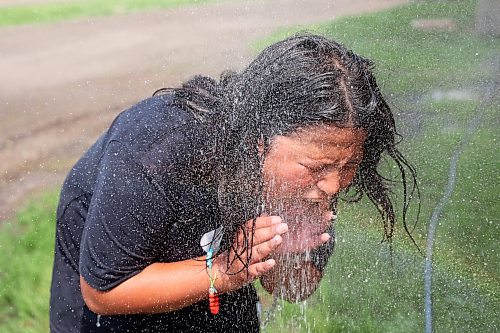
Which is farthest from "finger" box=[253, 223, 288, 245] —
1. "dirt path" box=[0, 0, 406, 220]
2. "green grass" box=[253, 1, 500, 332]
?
"dirt path" box=[0, 0, 406, 220]

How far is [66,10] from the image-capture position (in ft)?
29.5

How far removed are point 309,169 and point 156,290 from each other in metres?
0.45

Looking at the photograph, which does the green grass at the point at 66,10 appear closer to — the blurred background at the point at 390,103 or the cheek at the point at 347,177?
the blurred background at the point at 390,103

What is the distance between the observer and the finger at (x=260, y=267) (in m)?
1.95

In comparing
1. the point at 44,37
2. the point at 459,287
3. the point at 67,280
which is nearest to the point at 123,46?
the point at 44,37

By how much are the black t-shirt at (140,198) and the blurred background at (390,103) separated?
3.15 feet

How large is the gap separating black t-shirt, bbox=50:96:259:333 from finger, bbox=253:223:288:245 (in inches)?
5.0

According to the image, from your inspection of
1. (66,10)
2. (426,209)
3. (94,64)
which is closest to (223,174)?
(426,209)

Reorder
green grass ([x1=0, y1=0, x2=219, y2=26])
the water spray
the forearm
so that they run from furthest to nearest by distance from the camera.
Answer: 1. green grass ([x1=0, y1=0, x2=219, y2=26])
2. the water spray
3. the forearm

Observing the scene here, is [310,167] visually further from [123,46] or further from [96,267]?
[123,46]

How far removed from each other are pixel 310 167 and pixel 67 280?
0.74 meters

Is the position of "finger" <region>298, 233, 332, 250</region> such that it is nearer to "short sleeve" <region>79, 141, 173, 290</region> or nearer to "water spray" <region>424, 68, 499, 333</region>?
"short sleeve" <region>79, 141, 173, 290</region>

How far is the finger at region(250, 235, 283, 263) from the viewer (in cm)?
195

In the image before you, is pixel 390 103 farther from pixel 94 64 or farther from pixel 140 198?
pixel 94 64
